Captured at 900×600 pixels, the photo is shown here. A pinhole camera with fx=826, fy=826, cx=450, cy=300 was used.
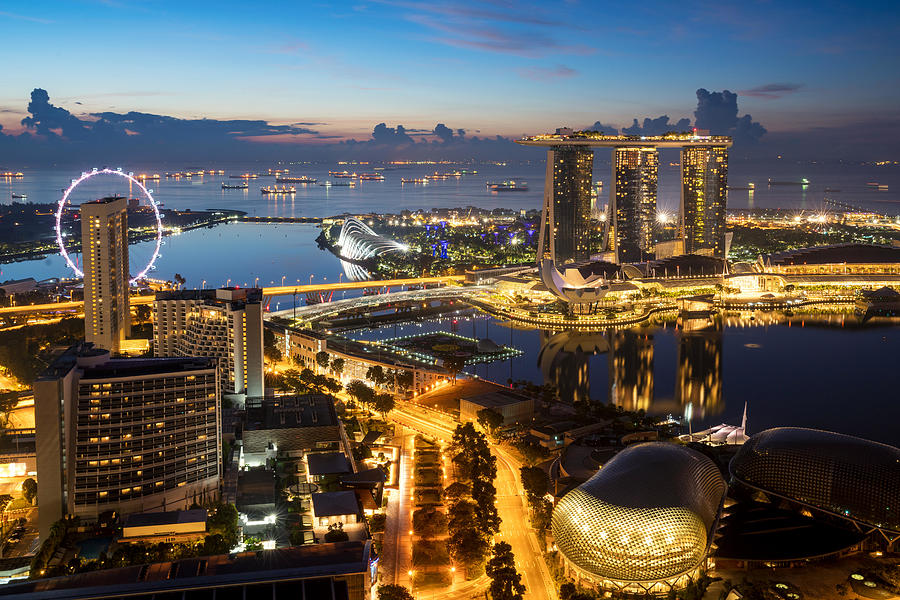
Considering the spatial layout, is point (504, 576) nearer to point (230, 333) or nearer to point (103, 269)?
point (230, 333)

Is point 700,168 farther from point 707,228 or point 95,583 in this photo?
point 95,583

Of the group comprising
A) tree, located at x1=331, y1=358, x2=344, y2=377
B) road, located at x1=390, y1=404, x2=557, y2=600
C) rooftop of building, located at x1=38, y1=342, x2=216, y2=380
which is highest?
rooftop of building, located at x1=38, y1=342, x2=216, y2=380

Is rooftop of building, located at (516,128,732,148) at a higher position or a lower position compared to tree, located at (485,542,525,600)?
higher

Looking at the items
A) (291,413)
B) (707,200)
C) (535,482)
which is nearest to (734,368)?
(535,482)

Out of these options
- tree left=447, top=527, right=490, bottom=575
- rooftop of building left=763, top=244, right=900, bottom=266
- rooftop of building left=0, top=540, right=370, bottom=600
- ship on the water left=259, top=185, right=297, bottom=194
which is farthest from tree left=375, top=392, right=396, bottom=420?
ship on the water left=259, top=185, right=297, bottom=194

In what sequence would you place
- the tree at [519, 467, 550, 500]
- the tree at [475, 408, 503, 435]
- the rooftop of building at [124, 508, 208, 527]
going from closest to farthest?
the rooftop of building at [124, 508, 208, 527]
the tree at [519, 467, 550, 500]
the tree at [475, 408, 503, 435]

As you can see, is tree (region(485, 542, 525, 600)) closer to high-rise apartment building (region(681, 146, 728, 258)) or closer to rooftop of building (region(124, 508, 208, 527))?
rooftop of building (region(124, 508, 208, 527))
